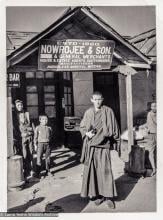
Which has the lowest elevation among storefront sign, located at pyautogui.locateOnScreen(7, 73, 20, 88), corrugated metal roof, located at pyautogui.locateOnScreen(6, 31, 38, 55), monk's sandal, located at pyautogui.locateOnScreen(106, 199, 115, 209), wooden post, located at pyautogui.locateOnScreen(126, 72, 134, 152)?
monk's sandal, located at pyautogui.locateOnScreen(106, 199, 115, 209)

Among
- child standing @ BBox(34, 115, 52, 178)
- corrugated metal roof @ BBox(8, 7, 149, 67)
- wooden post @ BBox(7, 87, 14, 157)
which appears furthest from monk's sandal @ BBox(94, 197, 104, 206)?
corrugated metal roof @ BBox(8, 7, 149, 67)

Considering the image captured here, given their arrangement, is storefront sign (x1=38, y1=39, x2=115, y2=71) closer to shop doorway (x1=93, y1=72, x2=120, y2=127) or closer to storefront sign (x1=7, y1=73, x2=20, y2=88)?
shop doorway (x1=93, y1=72, x2=120, y2=127)

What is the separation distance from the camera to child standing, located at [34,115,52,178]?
3.87 m

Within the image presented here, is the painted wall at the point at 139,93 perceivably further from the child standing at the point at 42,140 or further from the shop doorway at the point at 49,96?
the child standing at the point at 42,140

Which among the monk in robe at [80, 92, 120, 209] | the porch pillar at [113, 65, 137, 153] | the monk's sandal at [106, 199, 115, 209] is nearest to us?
the monk in robe at [80, 92, 120, 209]

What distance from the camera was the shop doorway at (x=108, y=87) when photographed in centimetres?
383

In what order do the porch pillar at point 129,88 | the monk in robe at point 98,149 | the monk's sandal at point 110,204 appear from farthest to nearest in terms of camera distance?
the porch pillar at point 129,88, the monk's sandal at point 110,204, the monk in robe at point 98,149

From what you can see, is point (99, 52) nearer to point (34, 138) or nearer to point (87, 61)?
point (87, 61)

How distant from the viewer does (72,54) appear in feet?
12.6

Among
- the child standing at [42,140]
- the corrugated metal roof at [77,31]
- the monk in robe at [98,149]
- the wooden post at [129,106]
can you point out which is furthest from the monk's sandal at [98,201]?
the corrugated metal roof at [77,31]

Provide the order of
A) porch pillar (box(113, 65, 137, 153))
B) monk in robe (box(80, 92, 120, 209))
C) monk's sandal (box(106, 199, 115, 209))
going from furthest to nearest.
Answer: porch pillar (box(113, 65, 137, 153))
monk's sandal (box(106, 199, 115, 209))
monk in robe (box(80, 92, 120, 209))

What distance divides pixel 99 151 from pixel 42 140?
1.58 feet

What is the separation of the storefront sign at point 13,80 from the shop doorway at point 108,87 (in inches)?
23.6

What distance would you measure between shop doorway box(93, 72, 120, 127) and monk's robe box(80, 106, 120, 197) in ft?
0.45
